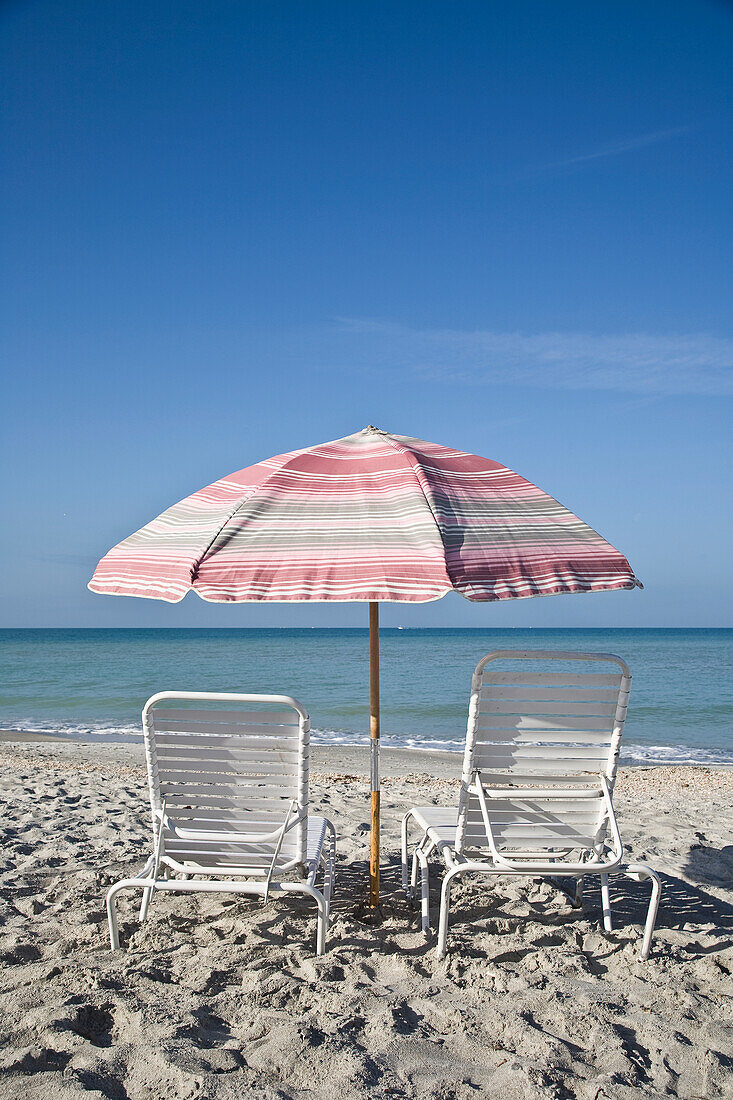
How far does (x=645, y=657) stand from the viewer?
38.8 m

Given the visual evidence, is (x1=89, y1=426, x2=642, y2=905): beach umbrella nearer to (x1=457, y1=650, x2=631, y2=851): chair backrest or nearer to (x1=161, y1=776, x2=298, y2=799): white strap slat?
(x1=457, y1=650, x2=631, y2=851): chair backrest

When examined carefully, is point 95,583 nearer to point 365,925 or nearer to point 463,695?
point 365,925

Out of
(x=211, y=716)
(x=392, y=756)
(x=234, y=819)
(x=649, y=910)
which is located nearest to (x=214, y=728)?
(x=211, y=716)

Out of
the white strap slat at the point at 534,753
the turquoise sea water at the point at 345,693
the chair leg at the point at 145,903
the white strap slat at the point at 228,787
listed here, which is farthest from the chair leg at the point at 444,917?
the turquoise sea water at the point at 345,693

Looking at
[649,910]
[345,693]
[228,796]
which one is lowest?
[345,693]

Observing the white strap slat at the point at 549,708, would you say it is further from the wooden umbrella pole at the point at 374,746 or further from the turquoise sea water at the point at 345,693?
the turquoise sea water at the point at 345,693

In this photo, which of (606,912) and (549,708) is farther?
(606,912)

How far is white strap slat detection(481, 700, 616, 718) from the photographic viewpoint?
2.97 m

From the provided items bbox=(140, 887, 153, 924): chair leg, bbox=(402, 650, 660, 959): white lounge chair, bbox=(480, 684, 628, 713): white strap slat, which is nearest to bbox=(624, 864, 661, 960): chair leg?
bbox=(402, 650, 660, 959): white lounge chair

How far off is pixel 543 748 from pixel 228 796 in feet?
4.25

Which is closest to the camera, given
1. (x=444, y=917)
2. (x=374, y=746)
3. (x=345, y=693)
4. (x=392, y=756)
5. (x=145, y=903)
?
(x=444, y=917)

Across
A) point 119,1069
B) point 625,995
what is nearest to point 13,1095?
point 119,1069

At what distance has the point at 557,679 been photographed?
2.96 meters

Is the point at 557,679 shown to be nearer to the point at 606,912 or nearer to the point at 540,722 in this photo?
the point at 540,722
